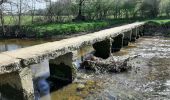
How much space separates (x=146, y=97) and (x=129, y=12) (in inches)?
1344

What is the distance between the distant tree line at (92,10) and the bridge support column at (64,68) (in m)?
24.5

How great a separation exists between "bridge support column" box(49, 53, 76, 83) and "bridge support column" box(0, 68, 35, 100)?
9.02ft

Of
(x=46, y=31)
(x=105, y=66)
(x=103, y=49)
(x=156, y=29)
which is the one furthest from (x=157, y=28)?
(x=105, y=66)

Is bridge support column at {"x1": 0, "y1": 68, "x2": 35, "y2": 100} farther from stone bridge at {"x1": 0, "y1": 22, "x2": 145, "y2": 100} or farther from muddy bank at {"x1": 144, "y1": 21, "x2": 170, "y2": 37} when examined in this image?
muddy bank at {"x1": 144, "y1": 21, "x2": 170, "y2": 37}

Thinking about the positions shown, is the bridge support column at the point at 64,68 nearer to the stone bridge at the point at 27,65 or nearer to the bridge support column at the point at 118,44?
the stone bridge at the point at 27,65

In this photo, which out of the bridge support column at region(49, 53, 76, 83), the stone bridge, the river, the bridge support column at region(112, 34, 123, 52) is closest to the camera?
the stone bridge

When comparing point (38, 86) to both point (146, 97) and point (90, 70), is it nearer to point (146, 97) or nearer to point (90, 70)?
point (90, 70)

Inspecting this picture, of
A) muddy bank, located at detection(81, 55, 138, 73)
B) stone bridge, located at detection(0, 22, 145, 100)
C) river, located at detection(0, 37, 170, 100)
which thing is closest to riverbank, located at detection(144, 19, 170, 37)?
river, located at detection(0, 37, 170, 100)

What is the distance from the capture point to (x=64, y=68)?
410 inches

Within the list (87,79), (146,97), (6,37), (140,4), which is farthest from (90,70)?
(140,4)

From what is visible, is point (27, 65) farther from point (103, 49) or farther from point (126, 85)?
point (103, 49)

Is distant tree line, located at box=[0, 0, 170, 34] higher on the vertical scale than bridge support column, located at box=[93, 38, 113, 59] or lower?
higher

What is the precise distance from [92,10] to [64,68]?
3355 cm

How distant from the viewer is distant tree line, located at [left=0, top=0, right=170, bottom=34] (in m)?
37.3
